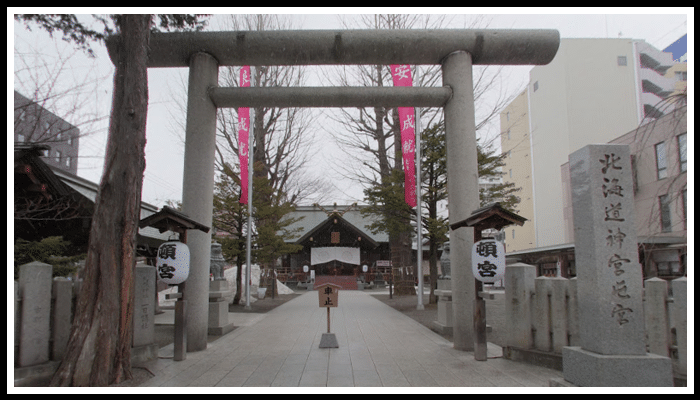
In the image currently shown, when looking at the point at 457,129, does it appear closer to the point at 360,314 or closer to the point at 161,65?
the point at 161,65

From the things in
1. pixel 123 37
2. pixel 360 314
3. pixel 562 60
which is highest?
pixel 562 60

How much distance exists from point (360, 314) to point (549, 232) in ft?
83.6

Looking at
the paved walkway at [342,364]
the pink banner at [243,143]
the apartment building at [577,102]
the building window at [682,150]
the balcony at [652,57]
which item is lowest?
the paved walkway at [342,364]

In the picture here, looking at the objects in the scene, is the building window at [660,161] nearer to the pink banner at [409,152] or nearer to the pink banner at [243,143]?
the pink banner at [409,152]

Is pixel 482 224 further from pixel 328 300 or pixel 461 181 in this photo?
pixel 328 300

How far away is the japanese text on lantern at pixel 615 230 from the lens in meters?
4.95

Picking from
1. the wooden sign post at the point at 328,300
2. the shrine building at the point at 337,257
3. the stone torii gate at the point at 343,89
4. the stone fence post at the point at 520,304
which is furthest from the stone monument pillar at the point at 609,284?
the shrine building at the point at 337,257

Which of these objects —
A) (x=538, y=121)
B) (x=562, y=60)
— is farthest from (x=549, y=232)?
(x=562, y=60)

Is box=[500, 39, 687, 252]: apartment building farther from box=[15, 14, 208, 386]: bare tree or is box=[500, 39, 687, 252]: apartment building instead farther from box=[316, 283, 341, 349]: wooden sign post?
box=[15, 14, 208, 386]: bare tree

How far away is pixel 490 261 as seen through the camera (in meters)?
6.98

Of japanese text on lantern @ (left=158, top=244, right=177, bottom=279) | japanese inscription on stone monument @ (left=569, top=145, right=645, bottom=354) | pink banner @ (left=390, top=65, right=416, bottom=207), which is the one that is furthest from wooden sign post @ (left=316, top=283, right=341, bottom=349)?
pink banner @ (left=390, top=65, right=416, bottom=207)

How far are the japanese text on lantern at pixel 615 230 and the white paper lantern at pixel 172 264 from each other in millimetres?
6131

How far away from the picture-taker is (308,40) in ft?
27.3

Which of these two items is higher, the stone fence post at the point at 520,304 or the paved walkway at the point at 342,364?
the stone fence post at the point at 520,304
